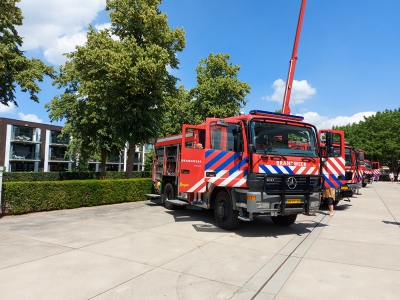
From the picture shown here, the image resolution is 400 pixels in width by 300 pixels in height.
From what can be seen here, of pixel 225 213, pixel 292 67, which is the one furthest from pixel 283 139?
pixel 292 67

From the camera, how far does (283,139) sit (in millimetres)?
7164

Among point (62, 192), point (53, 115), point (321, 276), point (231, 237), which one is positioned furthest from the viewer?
point (53, 115)

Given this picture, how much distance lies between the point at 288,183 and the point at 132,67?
1141 cm

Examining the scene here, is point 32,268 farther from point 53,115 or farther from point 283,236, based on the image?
point 53,115

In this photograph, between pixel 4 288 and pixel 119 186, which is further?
pixel 119 186

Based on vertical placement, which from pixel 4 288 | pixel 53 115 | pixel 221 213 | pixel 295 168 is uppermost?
pixel 53 115

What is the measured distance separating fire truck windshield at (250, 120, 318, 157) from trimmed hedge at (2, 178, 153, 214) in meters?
7.84

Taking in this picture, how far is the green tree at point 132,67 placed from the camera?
15.6 m

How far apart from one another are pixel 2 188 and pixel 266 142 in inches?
337

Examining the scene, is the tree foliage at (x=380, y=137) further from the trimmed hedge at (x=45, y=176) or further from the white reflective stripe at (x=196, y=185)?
the white reflective stripe at (x=196, y=185)

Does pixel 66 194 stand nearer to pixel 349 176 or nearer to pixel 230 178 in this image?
pixel 230 178

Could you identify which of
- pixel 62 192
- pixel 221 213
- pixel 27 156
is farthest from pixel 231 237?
pixel 27 156

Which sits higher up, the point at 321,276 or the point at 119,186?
the point at 119,186

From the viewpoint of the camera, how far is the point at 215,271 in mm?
4617
